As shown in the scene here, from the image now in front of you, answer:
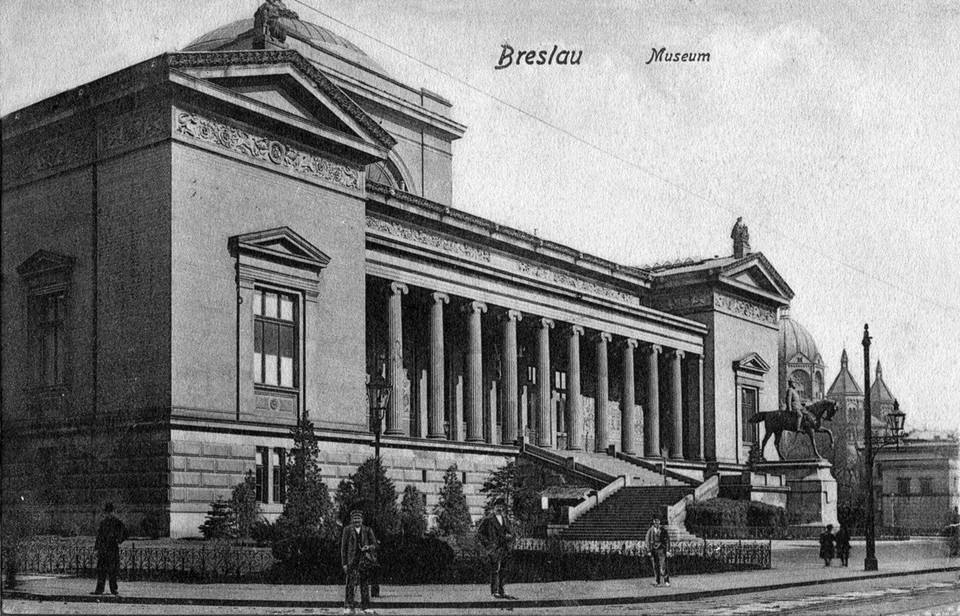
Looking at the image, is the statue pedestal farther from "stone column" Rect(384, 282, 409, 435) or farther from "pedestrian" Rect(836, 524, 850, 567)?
"stone column" Rect(384, 282, 409, 435)

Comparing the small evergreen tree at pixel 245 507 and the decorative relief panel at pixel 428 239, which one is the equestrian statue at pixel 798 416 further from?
the small evergreen tree at pixel 245 507

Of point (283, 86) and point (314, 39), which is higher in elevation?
point (314, 39)

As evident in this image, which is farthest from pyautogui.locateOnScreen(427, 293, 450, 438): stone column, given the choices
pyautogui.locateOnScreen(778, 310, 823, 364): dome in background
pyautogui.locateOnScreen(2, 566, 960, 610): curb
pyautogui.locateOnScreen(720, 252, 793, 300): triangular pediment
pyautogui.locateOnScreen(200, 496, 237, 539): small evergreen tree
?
pyautogui.locateOnScreen(778, 310, 823, 364): dome in background

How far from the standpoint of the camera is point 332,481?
40.5m

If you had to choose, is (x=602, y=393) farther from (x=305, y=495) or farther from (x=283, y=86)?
(x=305, y=495)

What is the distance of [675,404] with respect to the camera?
69.0m

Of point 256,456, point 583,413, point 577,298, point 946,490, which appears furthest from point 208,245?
point 946,490

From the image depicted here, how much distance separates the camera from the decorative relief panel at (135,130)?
119ft

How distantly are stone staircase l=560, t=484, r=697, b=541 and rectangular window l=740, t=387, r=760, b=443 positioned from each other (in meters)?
26.3

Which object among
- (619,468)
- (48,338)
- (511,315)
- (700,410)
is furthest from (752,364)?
(48,338)

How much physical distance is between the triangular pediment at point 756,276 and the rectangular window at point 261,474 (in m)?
39.4

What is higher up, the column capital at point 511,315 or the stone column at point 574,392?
the column capital at point 511,315

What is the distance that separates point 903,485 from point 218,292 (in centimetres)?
8744

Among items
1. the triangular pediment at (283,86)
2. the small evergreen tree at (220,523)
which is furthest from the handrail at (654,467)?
the small evergreen tree at (220,523)
